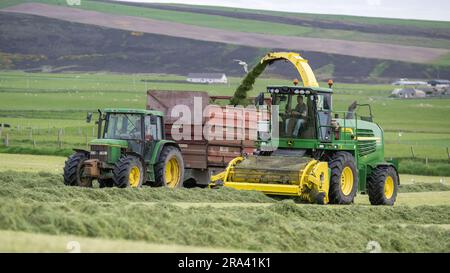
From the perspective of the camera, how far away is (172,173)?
26984mm

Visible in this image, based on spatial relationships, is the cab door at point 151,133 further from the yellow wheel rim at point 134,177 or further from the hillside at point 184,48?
the hillside at point 184,48

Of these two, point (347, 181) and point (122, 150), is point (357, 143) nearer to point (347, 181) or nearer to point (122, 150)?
point (347, 181)

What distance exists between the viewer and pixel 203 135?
1103 inches

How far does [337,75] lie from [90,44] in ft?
109

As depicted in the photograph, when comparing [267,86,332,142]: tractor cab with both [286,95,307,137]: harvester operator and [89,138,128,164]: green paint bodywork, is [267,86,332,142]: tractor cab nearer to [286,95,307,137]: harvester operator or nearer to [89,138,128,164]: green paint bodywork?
[286,95,307,137]: harvester operator

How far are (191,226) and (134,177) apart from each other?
26.4 feet

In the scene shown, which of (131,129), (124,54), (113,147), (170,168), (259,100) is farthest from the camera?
(124,54)

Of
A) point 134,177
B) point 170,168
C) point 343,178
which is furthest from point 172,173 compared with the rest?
point 343,178

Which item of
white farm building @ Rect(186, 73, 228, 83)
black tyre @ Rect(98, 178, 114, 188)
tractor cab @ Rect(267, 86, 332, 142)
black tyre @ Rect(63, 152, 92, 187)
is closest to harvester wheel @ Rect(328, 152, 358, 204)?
tractor cab @ Rect(267, 86, 332, 142)

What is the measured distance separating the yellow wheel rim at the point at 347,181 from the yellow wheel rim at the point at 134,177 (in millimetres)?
4897

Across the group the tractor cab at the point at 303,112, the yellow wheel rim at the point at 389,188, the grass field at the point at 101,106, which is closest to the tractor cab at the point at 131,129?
the tractor cab at the point at 303,112

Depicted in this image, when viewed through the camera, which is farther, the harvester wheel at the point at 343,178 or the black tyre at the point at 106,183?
the black tyre at the point at 106,183

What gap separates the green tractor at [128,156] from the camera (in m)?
24.6

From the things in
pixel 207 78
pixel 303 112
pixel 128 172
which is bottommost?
pixel 128 172
